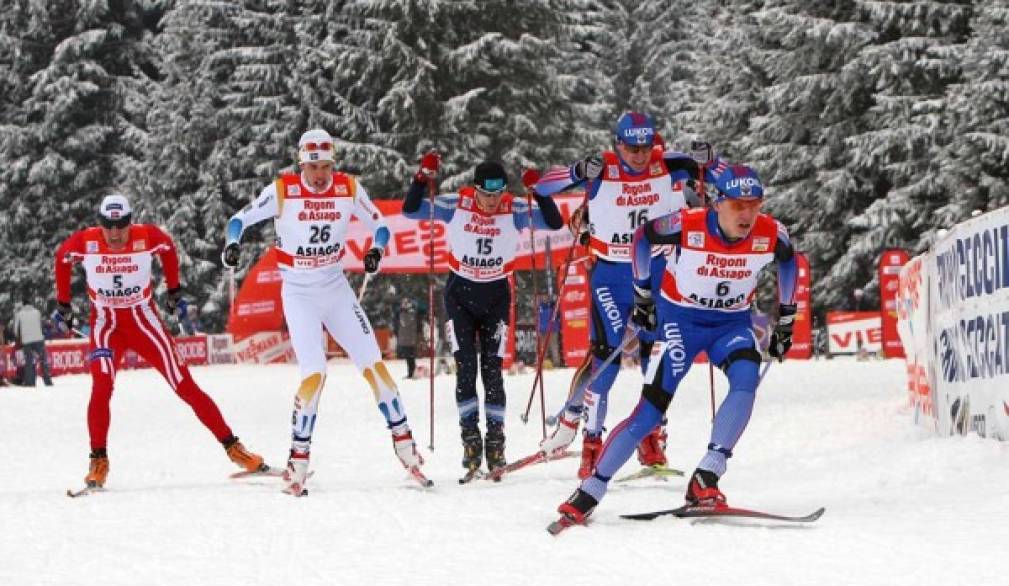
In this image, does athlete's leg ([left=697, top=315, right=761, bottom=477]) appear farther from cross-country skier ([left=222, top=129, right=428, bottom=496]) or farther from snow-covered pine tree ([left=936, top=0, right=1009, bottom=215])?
snow-covered pine tree ([left=936, top=0, right=1009, bottom=215])

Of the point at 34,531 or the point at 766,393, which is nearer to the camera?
the point at 34,531

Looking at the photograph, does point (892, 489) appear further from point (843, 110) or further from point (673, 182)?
point (843, 110)

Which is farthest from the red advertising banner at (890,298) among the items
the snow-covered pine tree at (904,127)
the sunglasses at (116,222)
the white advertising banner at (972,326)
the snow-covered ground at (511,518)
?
the sunglasses at (116,222)

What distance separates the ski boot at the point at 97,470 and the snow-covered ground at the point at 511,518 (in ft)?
0.75

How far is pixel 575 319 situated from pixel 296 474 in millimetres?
17327

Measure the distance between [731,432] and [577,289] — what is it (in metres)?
19.3

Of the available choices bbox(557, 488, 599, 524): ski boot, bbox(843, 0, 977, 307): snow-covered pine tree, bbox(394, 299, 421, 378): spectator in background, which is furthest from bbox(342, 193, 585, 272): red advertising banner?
bbox(557, 488, 599, 524): ski boot

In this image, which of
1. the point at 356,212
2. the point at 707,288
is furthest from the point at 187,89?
the point at 707,288

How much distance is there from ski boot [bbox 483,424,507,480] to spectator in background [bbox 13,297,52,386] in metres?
16.7

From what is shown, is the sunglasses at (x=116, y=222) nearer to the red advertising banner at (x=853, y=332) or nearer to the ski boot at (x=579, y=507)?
the ski boot at (x=579, y=507)

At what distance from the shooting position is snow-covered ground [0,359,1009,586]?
6336 millimetres

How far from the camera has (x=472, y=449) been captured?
1023 cm

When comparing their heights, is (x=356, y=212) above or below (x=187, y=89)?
below

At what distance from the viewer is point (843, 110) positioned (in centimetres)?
3656
